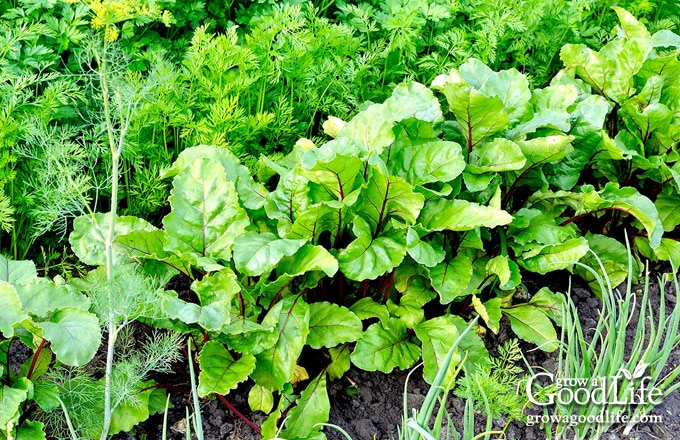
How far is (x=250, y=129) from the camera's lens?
295cm

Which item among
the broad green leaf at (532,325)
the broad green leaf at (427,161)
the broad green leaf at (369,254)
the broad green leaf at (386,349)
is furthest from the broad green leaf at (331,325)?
the broad green leaf at (532,325)

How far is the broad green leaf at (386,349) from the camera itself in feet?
8.34

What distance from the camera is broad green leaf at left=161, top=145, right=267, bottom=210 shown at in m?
2.67

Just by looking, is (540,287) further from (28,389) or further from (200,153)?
(28,389)

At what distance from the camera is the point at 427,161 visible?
267 centimetres

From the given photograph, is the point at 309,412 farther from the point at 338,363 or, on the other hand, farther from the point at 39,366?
the point at 39,366

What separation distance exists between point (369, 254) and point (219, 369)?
2.04ft

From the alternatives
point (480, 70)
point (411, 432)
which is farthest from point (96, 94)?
point (411, 432)

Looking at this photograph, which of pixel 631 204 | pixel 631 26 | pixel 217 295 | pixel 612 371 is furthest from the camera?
pixel 631 26

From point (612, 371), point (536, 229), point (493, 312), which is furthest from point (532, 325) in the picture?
point (612, 371)

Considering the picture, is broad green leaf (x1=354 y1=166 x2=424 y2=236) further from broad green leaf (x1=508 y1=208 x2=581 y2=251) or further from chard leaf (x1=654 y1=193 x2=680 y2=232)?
chard leaf (x1=654 y1=193 x2=680 y2=232)

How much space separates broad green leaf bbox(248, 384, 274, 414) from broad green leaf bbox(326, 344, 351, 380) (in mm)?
250

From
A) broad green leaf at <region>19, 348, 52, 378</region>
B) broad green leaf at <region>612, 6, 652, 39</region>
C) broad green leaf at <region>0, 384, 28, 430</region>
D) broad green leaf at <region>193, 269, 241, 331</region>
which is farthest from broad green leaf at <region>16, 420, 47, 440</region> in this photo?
broad green leaf at <region>612, 6, 652, 39</region>

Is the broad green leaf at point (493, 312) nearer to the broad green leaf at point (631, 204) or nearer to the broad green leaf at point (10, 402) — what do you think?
the broad green leaf at point (631, 204)
